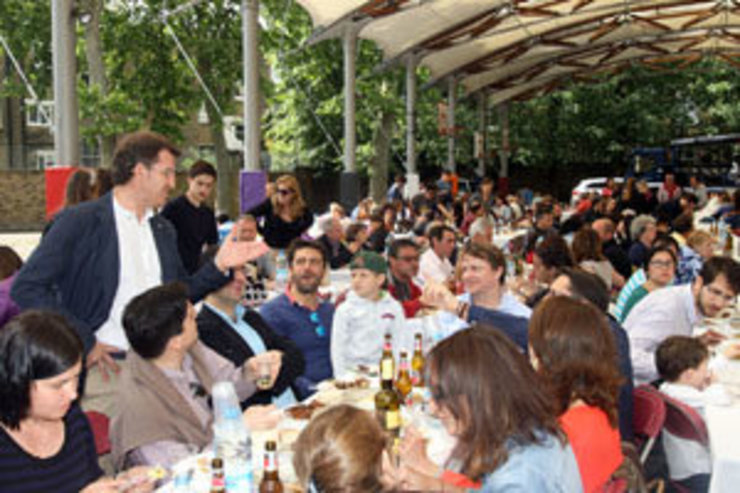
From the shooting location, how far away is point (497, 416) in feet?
7.34

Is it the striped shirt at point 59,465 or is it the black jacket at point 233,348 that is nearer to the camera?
the striped shirt at point 59,465

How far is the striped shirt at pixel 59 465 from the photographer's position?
100.0 inches

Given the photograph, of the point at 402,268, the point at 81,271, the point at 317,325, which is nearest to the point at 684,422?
the point at 317,325

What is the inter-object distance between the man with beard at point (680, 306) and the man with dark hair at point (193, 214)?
10.6 feet

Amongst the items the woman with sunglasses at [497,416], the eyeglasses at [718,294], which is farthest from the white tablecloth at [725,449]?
the eyeglasses at [718,294]

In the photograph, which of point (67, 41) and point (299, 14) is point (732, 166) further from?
point (67, 41)

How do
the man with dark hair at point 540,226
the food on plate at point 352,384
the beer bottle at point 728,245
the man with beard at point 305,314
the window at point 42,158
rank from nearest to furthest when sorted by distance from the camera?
the food on plate at point 352,384, the man with beard at point 305,314, the man with dark hair at point 540,226, the beer bottle at point 728,245, the window at point 42,158

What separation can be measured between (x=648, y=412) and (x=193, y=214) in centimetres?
388

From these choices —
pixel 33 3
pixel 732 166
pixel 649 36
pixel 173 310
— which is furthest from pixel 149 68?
pixel 173 310

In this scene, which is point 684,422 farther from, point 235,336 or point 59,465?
point 59,465

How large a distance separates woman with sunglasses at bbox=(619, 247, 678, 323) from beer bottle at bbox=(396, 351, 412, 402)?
8.07 ft

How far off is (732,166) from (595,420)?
89.7 feet

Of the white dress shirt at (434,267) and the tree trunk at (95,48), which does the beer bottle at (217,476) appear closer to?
the white dress shirt at (434,267)

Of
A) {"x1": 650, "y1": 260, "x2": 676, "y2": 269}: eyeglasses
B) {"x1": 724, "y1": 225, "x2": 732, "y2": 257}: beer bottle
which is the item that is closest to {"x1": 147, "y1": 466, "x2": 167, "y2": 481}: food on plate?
{"x1": 650, "y1": 260, "x2": 676, "y2": 269}: eyeglasses
